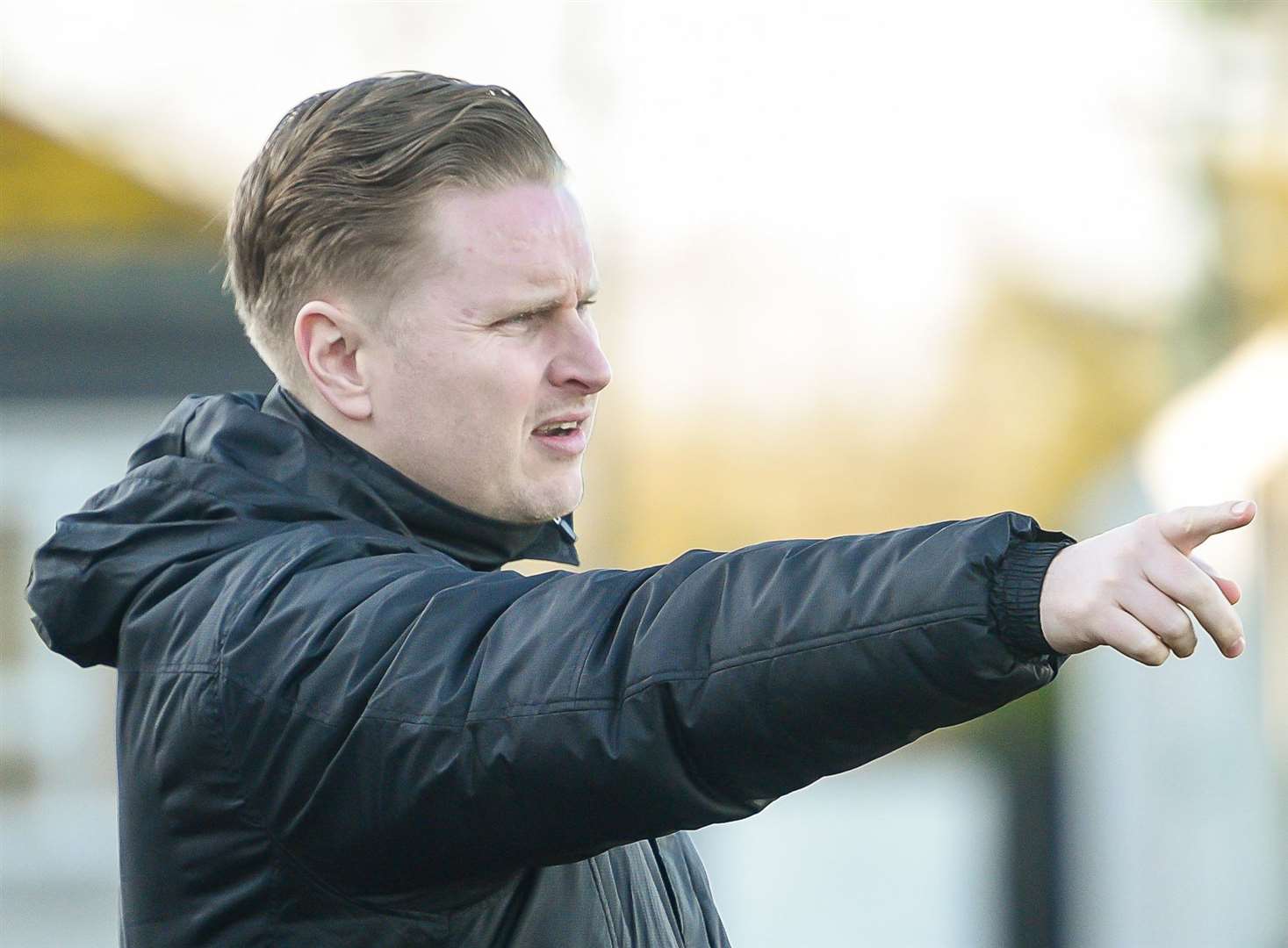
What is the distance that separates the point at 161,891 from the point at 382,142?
65cm

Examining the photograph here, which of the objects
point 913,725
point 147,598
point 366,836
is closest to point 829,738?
point 913,725

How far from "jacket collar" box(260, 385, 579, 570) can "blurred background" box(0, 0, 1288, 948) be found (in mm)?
3532

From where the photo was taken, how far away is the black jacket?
1.06 metres

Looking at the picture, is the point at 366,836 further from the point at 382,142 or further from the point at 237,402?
the point at 382,142

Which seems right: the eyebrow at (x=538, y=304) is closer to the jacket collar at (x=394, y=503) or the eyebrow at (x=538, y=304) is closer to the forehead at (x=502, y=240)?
the forehead at (x=502, y=240)

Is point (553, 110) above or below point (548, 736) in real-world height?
above

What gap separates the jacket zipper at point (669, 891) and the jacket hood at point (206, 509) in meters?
0.31

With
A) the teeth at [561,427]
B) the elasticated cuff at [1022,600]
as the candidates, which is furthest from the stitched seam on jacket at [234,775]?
the elasticated cuff at [1022,600]

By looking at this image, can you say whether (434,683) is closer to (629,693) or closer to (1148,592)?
(629,693)

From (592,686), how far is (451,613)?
126 mm

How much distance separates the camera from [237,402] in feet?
4.92

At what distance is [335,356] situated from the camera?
1.55 m

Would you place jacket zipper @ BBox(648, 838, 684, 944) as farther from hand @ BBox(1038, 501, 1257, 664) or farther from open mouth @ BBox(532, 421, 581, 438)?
hand @ BBox(1038, 501, 1257, 664)

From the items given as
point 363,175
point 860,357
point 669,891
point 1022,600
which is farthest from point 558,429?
point 860,357
